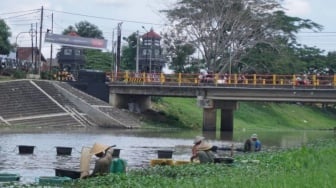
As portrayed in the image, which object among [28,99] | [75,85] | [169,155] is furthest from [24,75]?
[169,155]

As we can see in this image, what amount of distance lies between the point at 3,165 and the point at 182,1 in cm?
5607

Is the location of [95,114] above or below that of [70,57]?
below

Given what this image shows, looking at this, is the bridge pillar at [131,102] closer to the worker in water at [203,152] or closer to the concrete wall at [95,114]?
the concrete wall at [95,114]

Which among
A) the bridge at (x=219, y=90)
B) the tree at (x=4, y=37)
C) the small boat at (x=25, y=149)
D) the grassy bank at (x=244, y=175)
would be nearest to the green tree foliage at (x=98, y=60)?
the tree at (x=4, y=37)

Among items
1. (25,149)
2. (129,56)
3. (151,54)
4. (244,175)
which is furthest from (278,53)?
(244,175)

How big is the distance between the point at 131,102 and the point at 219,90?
10.5m

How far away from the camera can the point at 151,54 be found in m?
97.6

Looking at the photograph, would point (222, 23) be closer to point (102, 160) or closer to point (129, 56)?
point (129, 56)

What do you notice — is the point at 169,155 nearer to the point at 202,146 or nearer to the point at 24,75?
the point at 202,146

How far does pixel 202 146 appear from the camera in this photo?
2633 centimetres

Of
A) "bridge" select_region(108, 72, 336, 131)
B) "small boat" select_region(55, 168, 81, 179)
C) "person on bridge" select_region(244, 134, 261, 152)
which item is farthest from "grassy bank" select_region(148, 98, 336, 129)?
"small boat" select_region(55, 168, 81, 179)

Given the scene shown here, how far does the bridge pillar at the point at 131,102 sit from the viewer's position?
233 feet

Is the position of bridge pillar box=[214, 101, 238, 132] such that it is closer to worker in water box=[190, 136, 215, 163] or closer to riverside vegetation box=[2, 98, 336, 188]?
riverside vegetation box=[2, 98, 336, 188]

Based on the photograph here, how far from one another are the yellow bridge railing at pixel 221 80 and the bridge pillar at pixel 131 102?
1494mm
